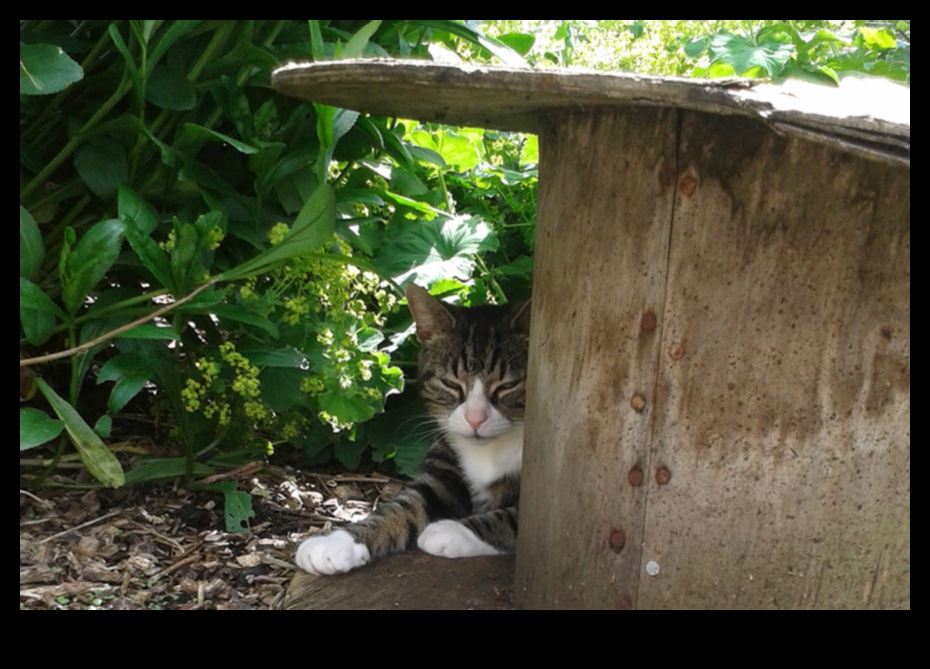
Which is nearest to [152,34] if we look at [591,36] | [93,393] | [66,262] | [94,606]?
[66,262]

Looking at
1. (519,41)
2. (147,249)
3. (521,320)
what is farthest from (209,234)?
(519,41)

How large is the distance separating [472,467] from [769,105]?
1.61 m

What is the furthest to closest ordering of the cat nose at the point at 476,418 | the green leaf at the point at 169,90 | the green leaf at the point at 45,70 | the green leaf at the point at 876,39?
the green leaf at the point at 876,39
the cat nose at the point at 476,418
the green leaf at the point at 169,90
the green leaf at the point at 45,70

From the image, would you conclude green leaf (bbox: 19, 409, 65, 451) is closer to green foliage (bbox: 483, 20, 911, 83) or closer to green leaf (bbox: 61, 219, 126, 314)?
green leaf (bbox: 61, 219, 126, 314)

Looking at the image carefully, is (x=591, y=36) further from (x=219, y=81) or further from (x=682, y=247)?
(x=682, y=247)

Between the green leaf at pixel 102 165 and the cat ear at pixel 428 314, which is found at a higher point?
the green leaf at pixel 102 165

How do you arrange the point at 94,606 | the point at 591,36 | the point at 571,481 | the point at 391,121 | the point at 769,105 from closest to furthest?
the point at 769,105 → the point at 571,481 → the point at 94,606 → the point at 391,121 → the point at 591,36

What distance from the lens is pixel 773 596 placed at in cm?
175

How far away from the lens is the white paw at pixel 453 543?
237 centimetres

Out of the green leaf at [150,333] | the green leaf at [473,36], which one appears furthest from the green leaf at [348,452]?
the green leaf at [473,36]

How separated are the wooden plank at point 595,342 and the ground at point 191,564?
0.33 metres

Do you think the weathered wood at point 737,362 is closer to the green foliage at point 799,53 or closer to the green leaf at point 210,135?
the green leaf at point 210,135

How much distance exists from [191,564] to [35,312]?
25.7 inches

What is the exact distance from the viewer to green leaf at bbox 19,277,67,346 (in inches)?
80.3
